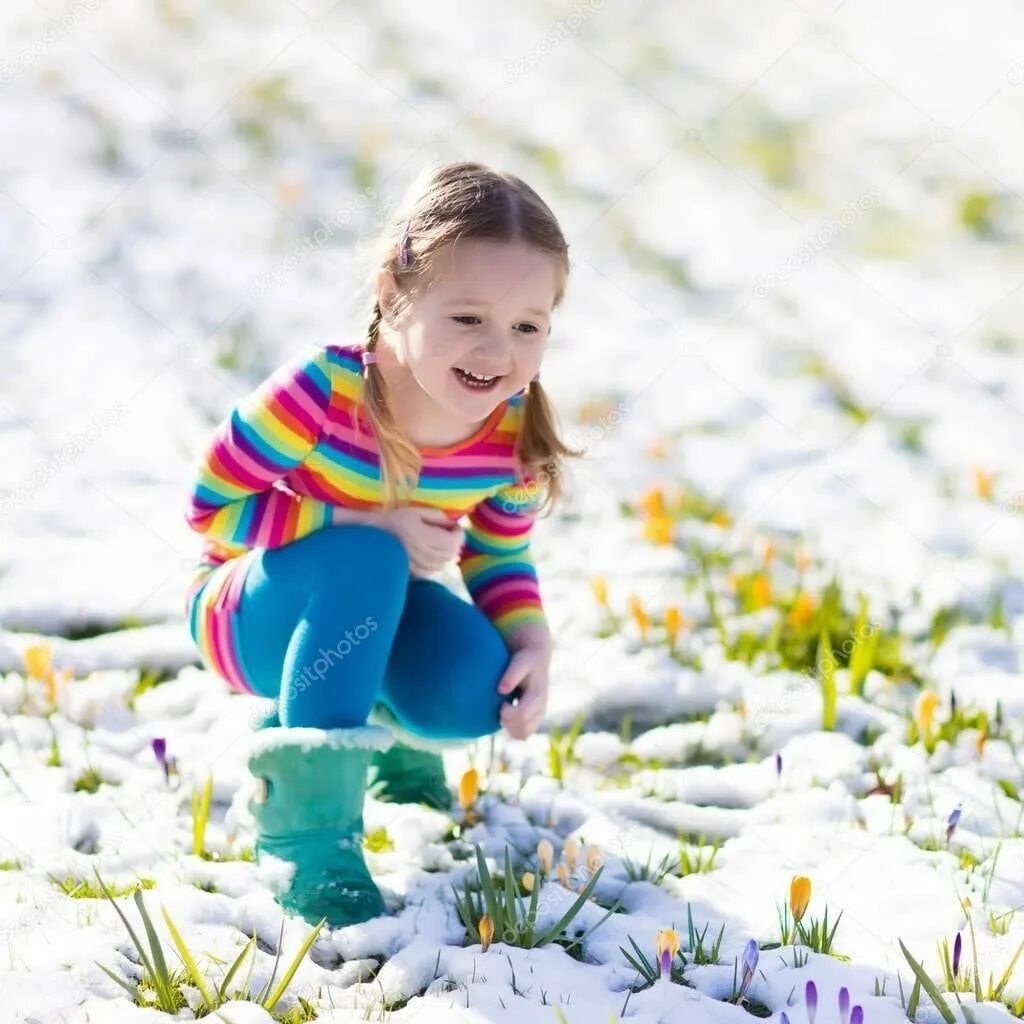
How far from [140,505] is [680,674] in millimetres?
1813

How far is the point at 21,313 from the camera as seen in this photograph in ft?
17.1

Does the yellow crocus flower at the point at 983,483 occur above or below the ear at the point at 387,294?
below

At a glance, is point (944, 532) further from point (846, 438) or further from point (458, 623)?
point (458, 623)

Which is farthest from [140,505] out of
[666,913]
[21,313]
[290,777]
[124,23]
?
[124,23]

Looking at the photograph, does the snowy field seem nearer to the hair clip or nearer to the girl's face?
the hair clip

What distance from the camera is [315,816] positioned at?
2355 millimetres

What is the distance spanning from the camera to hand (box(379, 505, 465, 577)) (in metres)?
2.49

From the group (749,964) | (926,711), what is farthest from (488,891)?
(926,711)

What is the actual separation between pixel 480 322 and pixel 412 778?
103 cm
